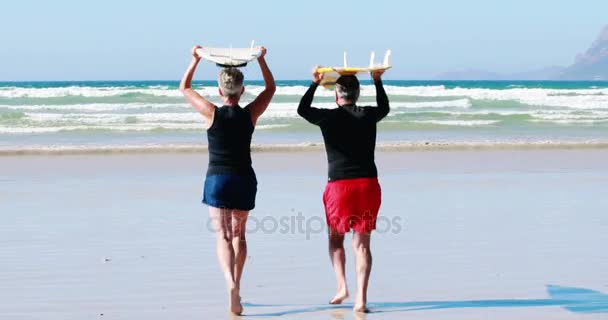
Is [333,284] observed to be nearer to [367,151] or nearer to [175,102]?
[367,151]

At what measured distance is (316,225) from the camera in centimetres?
931

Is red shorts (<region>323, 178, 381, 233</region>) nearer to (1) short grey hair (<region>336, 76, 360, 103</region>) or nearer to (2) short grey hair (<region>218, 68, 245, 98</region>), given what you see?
(1) short grey hair (<region>336, 76, 360, 103</region>)

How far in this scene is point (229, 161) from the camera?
5926mm

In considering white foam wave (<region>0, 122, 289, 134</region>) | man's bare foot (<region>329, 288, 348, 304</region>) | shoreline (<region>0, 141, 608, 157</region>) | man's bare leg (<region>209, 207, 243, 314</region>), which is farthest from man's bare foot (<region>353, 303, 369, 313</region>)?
white foam wave (<region>0, 122, 289, 134</region>)

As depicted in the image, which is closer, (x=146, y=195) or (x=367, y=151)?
(x=367, y=151)

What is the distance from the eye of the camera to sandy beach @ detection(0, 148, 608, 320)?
20.3 ft

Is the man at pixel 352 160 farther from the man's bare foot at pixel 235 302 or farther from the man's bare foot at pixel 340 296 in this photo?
the man's bare foot at pixel 235 302

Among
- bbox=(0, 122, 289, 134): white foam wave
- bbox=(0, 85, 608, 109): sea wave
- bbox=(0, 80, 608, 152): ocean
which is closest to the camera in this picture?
bbox=(0, 80, 608, 152): ocean

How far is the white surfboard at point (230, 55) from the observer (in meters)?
5.83

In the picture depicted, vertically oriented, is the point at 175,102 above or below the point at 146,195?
below

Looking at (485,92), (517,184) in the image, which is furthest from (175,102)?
(517,184)

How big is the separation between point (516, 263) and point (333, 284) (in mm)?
1480

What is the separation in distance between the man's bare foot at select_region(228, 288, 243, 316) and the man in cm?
66

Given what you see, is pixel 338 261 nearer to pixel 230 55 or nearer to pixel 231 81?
pixel 231 81
